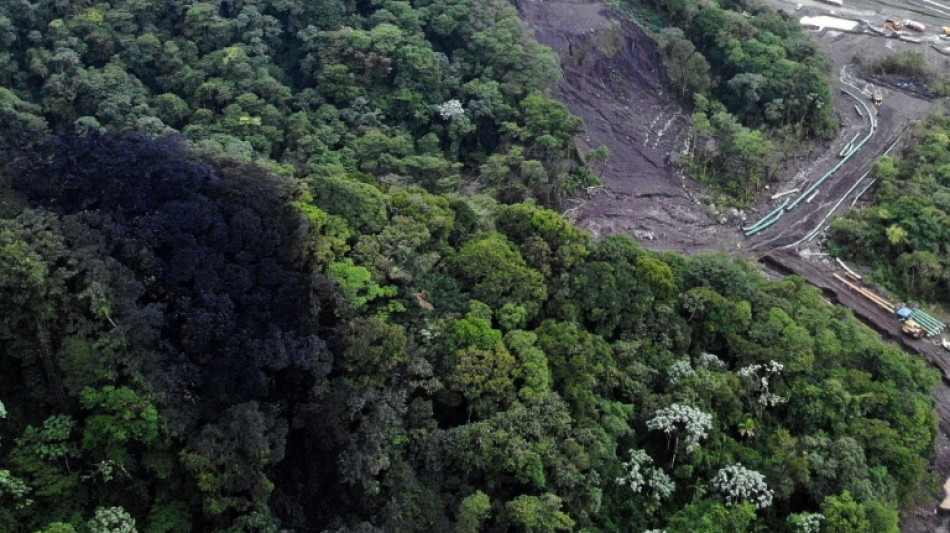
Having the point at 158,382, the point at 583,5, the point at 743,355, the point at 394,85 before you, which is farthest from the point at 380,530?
the point at 583,5

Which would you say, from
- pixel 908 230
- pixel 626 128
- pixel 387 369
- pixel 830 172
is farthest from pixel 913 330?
pixel 387 369

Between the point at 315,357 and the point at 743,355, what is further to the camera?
the point at 743,355

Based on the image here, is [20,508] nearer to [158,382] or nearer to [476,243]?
[158,382]

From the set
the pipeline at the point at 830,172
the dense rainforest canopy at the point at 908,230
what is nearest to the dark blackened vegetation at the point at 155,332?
the dense rainforest canopy at the point at 908,230

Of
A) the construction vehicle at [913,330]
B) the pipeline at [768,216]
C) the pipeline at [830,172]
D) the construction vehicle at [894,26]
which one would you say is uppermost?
the construction vehicle at [894,26]

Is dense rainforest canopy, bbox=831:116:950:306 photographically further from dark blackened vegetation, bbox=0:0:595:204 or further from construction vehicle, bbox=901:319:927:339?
dark blackened vegetation, bbox=0:0:595:204

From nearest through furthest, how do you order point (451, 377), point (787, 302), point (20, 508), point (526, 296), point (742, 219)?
1. point (20, 508)
2. point (451, 377)
3. point (526, 296)
4. point (787, 302)
5. point (742, 219)

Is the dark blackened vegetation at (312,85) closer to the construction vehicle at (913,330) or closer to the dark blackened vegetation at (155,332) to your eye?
the dark blackened vegetation at (155,332)
